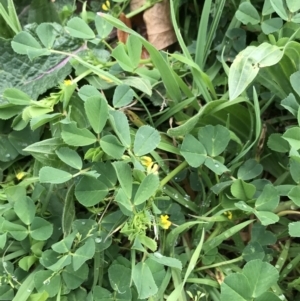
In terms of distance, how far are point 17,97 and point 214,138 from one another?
396 mm

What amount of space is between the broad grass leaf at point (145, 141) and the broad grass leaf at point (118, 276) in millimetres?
216

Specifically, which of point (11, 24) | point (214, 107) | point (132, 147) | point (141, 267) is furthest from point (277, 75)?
point (11, 24)

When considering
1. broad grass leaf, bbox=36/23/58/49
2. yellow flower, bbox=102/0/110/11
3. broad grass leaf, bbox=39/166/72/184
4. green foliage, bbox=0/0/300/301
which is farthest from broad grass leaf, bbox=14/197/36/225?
yellow flower, bbox=102/0/110/11

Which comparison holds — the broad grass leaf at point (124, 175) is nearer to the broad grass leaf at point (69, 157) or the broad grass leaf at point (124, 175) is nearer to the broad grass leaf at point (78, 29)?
the broad grass leaf at point (69, 157)

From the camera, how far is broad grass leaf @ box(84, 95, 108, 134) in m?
0.79

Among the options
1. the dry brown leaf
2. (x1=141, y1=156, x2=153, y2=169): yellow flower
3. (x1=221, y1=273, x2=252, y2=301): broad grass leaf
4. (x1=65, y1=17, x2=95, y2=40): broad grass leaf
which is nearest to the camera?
(x1=221, y1=273, x2=252, y2=301): broad grass leaf

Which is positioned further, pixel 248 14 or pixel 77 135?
pixel 248 14

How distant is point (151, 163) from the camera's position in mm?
851

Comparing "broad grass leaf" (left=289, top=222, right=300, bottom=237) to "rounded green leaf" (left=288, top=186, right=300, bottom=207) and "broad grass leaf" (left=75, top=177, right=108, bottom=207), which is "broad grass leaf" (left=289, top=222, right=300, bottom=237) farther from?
"broad grass leaf" (left=75, top=177, right=108, bottom=207)

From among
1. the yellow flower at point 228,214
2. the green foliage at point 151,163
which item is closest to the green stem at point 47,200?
the green foliage at point 151,163

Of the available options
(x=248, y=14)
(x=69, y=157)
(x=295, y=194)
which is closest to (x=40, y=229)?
(x=69, y=157)

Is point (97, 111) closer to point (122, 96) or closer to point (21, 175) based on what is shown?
point (122, 96)

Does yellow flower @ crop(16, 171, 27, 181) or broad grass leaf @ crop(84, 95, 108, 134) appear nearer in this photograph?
broad grass leaf @ crop(84, 95, 108, 134)

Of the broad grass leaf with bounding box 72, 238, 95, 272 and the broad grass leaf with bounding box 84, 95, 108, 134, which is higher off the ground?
the broad grass leaf with bounding box 84, 95, 108, 134
